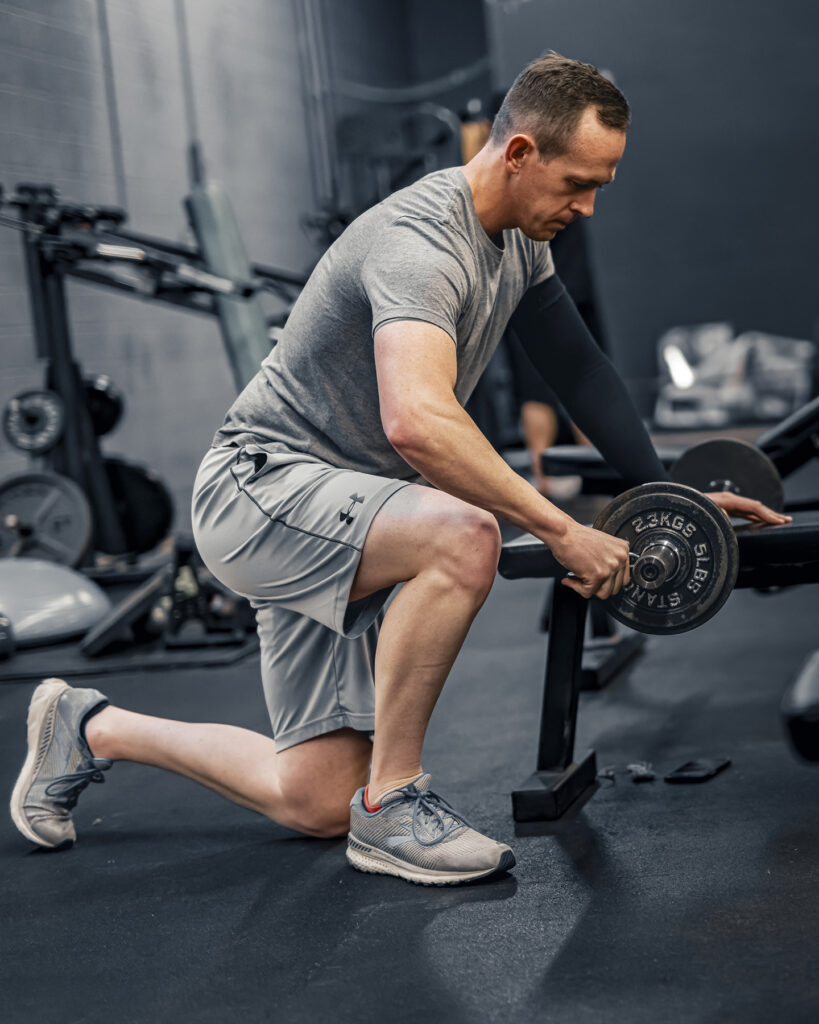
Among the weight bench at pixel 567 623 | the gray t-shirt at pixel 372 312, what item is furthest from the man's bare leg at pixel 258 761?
the gray t-shirt at pixel 372 312

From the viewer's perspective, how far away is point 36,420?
4492 millimetres

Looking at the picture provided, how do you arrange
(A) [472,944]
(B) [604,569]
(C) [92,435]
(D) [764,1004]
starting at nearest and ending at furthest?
(D) [764,1004]
(A) [472,944]
(B) [604,569]
(C) [92,435]

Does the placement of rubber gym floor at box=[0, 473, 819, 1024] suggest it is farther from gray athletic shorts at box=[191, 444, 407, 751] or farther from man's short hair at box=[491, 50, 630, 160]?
man's short hair at box=[491, 50, 630, 160]

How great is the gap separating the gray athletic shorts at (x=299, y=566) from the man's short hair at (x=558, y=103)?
0.51 meters

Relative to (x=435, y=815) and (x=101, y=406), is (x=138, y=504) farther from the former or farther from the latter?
(x=435, y=815)

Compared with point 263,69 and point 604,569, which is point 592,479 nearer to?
point 604,569

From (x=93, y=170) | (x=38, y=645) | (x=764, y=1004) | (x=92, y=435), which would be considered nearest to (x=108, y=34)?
(x=93, y=170)

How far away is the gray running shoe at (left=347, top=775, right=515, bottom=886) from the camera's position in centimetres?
159

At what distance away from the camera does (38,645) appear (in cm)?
362

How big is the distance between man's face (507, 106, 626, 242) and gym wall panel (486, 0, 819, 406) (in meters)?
6.82

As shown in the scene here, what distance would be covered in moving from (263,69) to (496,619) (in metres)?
5.33

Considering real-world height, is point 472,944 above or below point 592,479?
below

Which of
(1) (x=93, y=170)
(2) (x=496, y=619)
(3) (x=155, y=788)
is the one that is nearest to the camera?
(3) (x=155, y=788)

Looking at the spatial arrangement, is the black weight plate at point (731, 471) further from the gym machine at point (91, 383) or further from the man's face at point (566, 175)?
the gym machine at point (91, 383)
